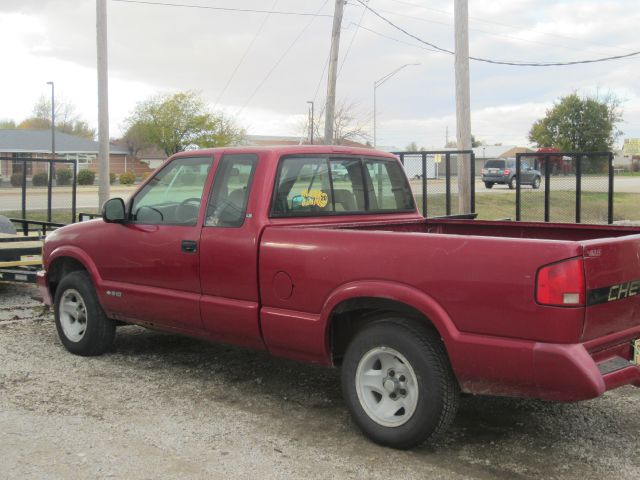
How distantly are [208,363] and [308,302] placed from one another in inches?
83.8

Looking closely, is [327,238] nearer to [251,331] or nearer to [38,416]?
[251,331]

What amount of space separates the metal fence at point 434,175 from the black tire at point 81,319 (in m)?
7.41

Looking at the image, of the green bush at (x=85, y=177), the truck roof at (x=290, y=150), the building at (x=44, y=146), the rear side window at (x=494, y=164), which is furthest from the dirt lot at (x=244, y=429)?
the building at (x=44, y=146)

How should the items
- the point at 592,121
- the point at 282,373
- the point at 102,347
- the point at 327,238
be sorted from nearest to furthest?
the point at 327,238, the point at 282,373, the point at 102,347, the point at 592,121

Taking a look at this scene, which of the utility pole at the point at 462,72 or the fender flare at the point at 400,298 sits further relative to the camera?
the utility pole at the point at 462,72

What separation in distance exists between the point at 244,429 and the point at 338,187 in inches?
81.3

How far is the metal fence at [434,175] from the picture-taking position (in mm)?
13078

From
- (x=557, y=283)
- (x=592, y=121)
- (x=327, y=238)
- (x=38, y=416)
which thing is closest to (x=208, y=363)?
(x=38, y=416)

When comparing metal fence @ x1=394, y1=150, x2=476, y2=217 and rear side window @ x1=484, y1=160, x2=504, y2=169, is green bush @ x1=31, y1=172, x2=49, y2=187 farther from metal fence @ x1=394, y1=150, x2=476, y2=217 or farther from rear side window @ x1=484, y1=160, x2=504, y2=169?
metal fence @ x1=394, y1=150, x2=476, y2=217

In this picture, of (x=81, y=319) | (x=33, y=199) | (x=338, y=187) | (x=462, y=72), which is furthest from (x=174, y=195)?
(x=33, y=199)

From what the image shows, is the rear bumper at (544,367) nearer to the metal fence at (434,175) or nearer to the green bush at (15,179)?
the metal fence at (434,175)

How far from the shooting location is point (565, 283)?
3.72 metres

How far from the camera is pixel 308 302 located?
4.77 meters

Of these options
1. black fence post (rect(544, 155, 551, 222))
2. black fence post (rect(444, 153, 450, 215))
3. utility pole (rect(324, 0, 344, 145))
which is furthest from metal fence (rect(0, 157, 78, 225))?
black fence post (rect(544, 155, 551, 222))
